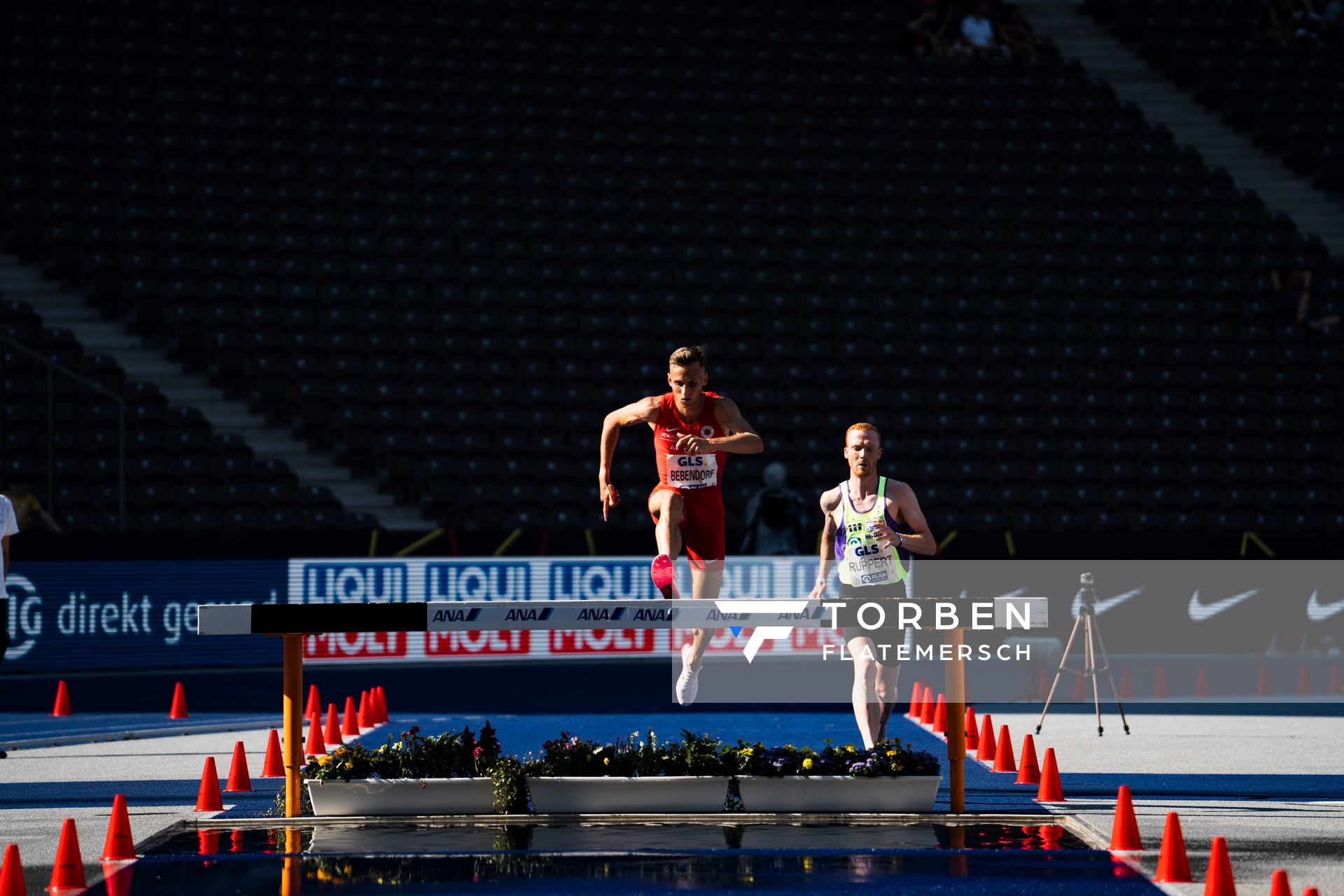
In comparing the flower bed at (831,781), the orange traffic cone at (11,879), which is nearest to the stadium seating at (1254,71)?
the flower bed at (831,781)

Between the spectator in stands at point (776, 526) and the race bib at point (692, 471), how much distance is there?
10181 millimetres

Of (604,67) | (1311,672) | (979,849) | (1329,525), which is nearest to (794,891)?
(979,849)

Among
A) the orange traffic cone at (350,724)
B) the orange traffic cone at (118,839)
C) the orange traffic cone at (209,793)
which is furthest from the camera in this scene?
the orange traffic cone at (350,724)

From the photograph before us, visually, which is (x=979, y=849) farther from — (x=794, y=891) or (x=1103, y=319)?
(x=1103, y=319)

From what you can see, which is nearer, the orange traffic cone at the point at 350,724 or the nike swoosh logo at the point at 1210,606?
the orange traffic cone at the point at 350,724

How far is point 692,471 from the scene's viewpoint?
10000mm

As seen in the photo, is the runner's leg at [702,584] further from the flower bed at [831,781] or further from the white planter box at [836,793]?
the white planter box at [836,793]

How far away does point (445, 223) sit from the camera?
2503 centimetres

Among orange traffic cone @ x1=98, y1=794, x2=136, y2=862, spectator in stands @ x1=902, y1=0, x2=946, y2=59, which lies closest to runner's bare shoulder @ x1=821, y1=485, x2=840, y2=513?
orange traffic cone @ x1=98, y1=794, x2=136, y2=862

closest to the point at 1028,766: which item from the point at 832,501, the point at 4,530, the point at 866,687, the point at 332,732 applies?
the point at 866,687

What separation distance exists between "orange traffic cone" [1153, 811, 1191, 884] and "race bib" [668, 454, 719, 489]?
3.45 metres

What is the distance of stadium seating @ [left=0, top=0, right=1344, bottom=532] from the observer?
913 inches

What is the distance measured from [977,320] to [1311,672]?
7.92 meters

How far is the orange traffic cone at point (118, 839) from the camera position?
827cm
